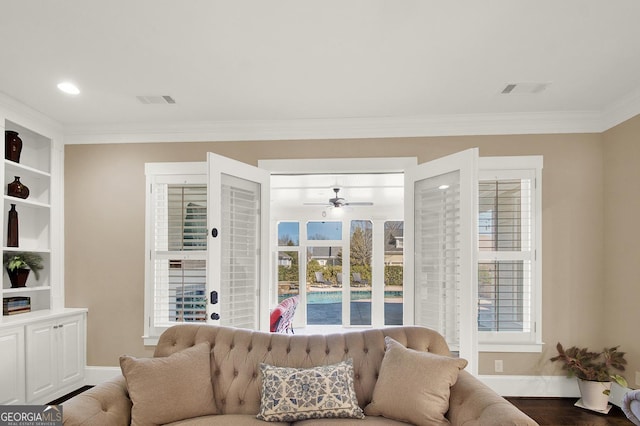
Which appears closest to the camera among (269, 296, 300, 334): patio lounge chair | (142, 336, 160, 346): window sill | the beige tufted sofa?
the beige tufted sofa

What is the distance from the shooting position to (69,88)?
→ 304 cm

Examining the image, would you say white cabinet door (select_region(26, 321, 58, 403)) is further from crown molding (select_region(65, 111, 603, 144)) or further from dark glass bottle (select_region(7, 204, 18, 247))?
crown molding (select_region(65, 111, 603, 144))

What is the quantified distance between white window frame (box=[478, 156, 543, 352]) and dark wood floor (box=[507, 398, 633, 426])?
1.50 feet

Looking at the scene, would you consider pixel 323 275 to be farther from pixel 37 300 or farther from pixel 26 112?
pixel 26 112

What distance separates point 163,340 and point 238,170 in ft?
5.33

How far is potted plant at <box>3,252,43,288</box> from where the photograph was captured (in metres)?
3.39

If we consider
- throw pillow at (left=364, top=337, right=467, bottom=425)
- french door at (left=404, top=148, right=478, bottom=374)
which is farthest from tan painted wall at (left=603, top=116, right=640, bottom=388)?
throw pillow at (left=364, top=337, right=467, bottom=425)

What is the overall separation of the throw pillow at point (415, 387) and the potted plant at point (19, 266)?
11.0 ft

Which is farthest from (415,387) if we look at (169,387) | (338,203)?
(338,203)

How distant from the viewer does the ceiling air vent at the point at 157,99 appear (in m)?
3.23

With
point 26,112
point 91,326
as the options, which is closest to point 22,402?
point 91,326

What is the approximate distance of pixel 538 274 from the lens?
359 centimetres

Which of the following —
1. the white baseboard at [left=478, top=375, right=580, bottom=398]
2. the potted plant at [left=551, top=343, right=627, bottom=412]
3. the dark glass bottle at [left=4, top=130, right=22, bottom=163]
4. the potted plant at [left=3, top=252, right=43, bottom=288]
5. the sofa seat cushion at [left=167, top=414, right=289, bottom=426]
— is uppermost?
the dark glass bottle at [left=4, top=130, right=22, bottom=163]

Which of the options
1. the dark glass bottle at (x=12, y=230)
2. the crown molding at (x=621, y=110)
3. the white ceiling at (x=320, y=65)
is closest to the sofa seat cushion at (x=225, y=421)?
the white ceiling at (x=320, y=65)
